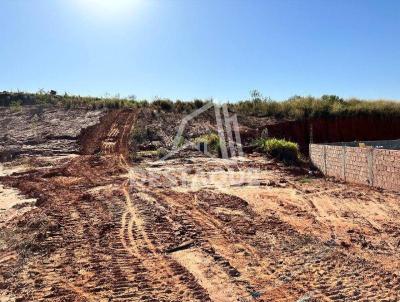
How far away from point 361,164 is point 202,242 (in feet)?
22.3

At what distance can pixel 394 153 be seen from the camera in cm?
1019

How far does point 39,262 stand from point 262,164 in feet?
32.5

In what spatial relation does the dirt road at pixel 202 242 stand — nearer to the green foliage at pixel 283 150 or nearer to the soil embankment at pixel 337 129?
the green foliage at pixel 283 150

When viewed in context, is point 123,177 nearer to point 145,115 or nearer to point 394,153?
point 394,153

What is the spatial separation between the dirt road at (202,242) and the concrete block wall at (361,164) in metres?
0.64

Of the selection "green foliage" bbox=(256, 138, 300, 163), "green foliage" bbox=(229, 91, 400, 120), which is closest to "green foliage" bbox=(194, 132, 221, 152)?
"green foliage" bbox=(256, 138, 300, 163)

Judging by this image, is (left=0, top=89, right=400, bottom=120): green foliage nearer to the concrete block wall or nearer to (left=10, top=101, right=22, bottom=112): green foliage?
(left=10, top=101, right=22, bottom=112): green foliage

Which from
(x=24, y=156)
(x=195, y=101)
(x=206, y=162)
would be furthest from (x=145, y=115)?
(x=206, y=162)

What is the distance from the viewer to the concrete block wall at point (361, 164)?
10375 millimetres

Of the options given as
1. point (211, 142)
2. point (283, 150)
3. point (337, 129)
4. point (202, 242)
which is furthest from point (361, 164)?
point (337, 129)

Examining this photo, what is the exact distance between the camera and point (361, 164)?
38.2 ft

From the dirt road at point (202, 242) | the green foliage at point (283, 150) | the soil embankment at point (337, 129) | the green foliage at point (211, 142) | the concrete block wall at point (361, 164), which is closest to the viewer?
the dirt road at point (202, 242)

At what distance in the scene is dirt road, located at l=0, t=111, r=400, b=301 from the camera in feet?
15.8

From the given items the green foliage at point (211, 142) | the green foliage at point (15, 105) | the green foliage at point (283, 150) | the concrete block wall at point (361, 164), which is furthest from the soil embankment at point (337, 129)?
the green foliage at point (15, 105)
